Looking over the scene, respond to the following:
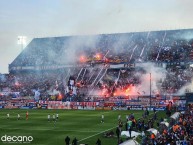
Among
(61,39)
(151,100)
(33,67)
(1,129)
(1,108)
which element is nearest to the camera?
(1,129)

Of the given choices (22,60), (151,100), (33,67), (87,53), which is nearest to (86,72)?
(87,53)

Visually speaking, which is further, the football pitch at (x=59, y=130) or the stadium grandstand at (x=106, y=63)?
the stadium grandstand at (x=106, y=63)

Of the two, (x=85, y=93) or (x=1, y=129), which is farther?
(x=85, y=93)

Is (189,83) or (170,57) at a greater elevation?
(170,57)

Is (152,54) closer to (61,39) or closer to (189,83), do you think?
(189,83)

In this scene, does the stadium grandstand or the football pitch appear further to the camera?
the stadium grandstand

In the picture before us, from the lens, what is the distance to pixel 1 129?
41406mm

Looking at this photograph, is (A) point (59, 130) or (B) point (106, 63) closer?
(A) point (59, 130)

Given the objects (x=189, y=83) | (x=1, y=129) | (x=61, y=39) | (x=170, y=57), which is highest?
(x=61, y=39)

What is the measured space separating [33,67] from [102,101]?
37.5 m

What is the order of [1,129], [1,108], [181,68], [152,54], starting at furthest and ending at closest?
[152,54]
[181,68]
[1,108]
[1,129]

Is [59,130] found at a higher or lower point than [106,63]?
lower

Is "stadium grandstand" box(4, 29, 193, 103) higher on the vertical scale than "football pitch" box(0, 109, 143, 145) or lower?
higher

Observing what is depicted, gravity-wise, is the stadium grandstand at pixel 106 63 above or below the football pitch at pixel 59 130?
above
